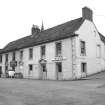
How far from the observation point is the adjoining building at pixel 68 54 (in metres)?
21.6

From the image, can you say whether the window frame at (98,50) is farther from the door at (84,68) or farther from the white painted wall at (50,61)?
the white painted wall at (50,61)

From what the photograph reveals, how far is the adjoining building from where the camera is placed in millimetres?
21625

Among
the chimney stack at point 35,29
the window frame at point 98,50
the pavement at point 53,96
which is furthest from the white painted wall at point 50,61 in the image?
the pavement at point 53,96

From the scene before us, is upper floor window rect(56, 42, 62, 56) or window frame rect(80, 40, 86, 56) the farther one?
upper floor window rect(56, 42, 62, 56)

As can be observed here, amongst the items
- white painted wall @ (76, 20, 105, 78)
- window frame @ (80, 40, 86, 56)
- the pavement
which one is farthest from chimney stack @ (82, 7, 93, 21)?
the pavement

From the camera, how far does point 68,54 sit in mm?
21891

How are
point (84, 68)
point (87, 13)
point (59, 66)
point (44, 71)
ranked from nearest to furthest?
point (84, 68)
point (59, 66)
point (87, 13)
point (44, 71)

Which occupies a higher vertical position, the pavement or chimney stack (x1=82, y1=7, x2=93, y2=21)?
chimney stack (x1=82, y1=7, x2=93, y2=21)

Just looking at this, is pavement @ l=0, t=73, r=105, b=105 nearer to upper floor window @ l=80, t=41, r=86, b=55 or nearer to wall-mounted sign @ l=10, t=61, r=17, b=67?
upper floor window @ l=80, t=41, r=86, b=55

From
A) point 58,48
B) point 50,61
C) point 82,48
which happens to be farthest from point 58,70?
point 82,48

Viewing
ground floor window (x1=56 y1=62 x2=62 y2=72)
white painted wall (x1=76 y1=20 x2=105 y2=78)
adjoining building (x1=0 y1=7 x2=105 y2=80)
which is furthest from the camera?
ground floor window (x1=56 y1=62 x2=62 y2=72)

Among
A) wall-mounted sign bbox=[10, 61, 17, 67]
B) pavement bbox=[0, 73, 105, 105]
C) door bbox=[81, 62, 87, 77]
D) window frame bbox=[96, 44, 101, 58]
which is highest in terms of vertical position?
window frame bbox=[96, 44, 101, 58]

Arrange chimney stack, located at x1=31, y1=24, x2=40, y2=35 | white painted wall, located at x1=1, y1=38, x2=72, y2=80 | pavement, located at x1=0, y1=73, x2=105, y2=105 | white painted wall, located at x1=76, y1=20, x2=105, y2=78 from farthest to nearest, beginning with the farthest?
chimney stack, located at x1=31, y1=24, x2=40, y2=35 → white painted wall, located at x1=76, y1=20, x2=105, y2=78 → white painted wall, located at x1=1, y1=38, x2=72, y2=80 → pavement, located at x1=0, y1=73, x2=105, y2=105

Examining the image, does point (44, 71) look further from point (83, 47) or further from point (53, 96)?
point (53, 96)
